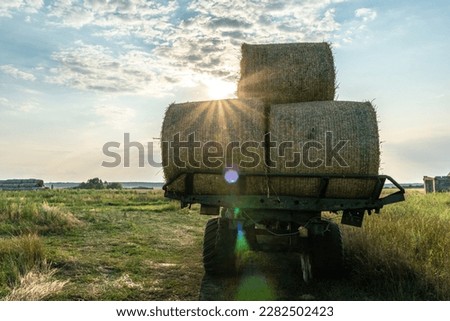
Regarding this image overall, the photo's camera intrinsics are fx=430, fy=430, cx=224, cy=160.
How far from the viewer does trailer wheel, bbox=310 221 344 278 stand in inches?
236

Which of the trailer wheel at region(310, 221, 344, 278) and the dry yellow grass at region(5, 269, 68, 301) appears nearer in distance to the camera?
the dry yellow grass at region(5, 269, 68, 301)

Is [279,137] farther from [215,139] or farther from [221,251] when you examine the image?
[221,251]

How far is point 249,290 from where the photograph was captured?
542 centimetres

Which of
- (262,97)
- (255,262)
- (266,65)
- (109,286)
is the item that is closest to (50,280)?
(109,286)

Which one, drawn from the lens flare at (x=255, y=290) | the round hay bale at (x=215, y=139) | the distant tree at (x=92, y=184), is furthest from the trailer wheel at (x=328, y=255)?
the distant tree at (x=92, y=184)

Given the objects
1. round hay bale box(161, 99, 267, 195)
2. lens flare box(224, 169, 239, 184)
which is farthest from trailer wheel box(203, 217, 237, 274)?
lens flare box(224, 169, 239, 184)

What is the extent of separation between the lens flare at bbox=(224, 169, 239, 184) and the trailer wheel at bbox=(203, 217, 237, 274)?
992mm

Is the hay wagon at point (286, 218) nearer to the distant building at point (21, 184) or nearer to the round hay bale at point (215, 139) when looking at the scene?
the round hay bale at point (215, 139)

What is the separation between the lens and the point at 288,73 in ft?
21.2

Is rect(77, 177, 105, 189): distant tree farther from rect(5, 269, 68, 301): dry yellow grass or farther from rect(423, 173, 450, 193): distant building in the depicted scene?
rect(5, 269, 68, 301): dry yellow grass

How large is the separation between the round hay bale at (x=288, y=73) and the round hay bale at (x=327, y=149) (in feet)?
3.87

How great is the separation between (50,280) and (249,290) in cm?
256
